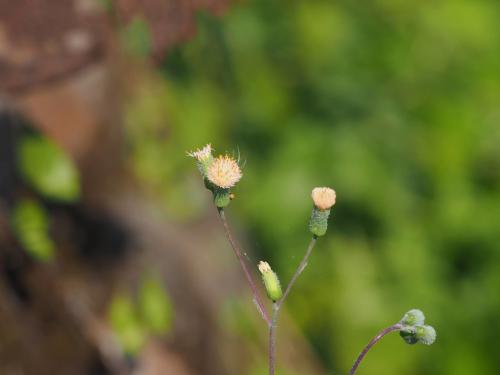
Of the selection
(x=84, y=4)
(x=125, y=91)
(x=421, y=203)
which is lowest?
(x=84, y=4)

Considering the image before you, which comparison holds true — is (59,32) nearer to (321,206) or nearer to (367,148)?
(321,206)

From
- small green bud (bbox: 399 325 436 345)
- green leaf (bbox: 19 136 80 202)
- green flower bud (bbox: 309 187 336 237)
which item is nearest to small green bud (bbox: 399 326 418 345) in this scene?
small green bud (bbox: 399 325 436 345)

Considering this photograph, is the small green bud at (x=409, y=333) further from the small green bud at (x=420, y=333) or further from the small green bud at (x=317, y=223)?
the small green bud at (x=317, y=223)

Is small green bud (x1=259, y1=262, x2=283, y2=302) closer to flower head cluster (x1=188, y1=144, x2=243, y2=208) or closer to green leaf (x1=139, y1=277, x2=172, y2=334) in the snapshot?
flower head cluster (x1=188, y1=144, x2=243, y2=208)

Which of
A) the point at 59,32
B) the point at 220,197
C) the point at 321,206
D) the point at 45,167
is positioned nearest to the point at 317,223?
the point at 321,206

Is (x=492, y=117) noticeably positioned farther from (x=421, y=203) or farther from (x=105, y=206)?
(x=105, y=206)

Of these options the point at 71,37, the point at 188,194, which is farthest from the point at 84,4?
the point at 188,194
